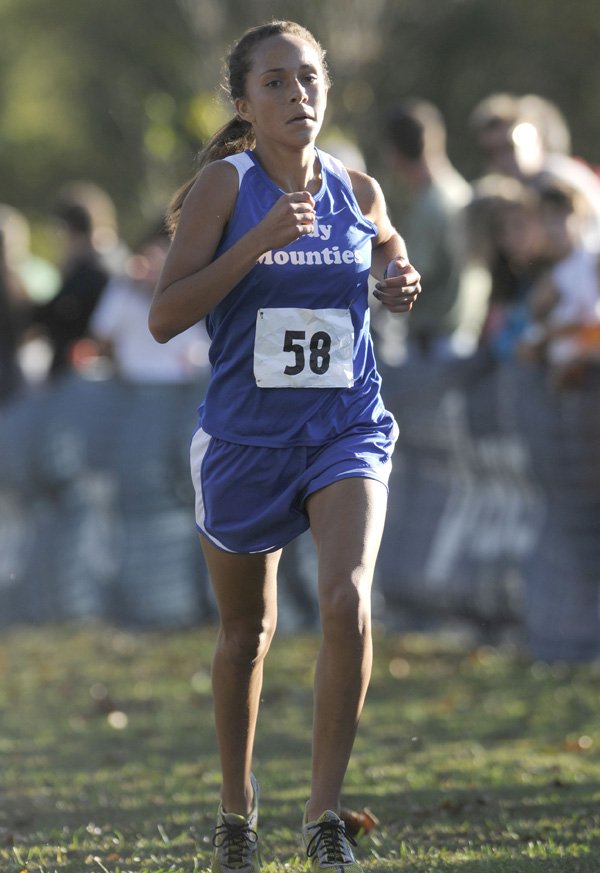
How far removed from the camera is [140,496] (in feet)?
41.5

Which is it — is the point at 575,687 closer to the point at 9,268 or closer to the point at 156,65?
the point at 9,268

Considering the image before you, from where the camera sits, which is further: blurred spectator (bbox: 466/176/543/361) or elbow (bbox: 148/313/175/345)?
blurred spectator (bbox: 466/176/543/361)

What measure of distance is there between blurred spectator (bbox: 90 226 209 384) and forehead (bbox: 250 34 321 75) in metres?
7.20

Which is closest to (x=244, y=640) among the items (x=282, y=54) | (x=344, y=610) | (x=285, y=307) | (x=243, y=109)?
(x=344, y=610)

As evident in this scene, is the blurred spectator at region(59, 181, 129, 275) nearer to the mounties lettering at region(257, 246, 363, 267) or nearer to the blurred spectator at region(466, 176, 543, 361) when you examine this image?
the blurred spectator at region(466, 176, 543, 361)

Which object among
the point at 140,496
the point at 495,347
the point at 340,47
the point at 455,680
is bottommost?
the point at 455,680

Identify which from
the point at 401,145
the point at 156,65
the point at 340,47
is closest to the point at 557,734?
the point at 401,145

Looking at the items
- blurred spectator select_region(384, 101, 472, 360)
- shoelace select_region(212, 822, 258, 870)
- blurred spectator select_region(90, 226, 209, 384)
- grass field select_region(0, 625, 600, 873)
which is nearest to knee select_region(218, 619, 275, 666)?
shoelace select_region(212, 822, 258, 870)

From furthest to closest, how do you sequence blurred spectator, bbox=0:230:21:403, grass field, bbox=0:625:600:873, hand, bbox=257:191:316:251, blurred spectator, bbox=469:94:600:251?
blurred spectator, bbox=0:230:21:403, blurred spectator, bbox=469:94:600:251, grass field, bbox=0:625:600:873, hand, bbox=257:191:316:251

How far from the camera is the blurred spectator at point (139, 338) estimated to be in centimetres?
1230

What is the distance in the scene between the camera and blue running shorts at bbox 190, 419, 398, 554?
16.4ft

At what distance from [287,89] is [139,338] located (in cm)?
770

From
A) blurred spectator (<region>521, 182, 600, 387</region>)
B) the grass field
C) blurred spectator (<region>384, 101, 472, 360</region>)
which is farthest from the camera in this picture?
blurred spectator (<region>384, 101, 472, 360</region>)

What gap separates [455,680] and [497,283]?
2.18 m
